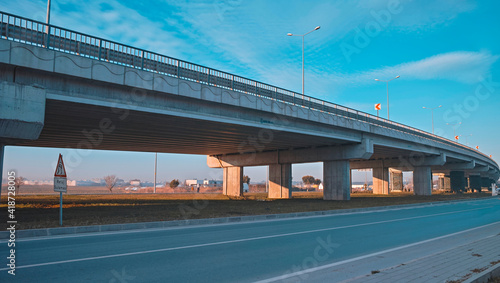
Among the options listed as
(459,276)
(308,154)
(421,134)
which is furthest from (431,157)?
(459,276)

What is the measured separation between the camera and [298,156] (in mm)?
40781

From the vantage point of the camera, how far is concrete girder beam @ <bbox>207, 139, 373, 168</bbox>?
35.3 m

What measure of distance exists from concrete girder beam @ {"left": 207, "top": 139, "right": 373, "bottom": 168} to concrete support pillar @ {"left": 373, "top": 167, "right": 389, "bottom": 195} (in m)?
30.5

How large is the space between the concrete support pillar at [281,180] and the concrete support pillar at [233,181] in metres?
5.59

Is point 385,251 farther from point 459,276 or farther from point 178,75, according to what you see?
point 178,75

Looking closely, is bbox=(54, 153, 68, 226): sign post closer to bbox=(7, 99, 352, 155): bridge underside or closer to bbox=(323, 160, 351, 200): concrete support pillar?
bbox=(7, 99, 352, 155): bridge underside

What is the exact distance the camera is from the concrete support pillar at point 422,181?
189ft

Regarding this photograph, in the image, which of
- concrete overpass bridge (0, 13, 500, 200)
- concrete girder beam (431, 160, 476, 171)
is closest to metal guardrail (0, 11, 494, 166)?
concrete overpass bridge (0, 13, 500, 200)

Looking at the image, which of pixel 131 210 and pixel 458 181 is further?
pixel 458 181

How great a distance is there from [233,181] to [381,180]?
32.1 m

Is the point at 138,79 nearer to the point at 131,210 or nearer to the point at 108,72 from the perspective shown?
the point at 108,72

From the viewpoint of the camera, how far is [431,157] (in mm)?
55562

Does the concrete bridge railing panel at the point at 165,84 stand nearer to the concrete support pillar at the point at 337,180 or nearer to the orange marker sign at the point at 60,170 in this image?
the orange marker sign at the point at 60,170

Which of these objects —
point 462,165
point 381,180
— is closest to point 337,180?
point 381,180
